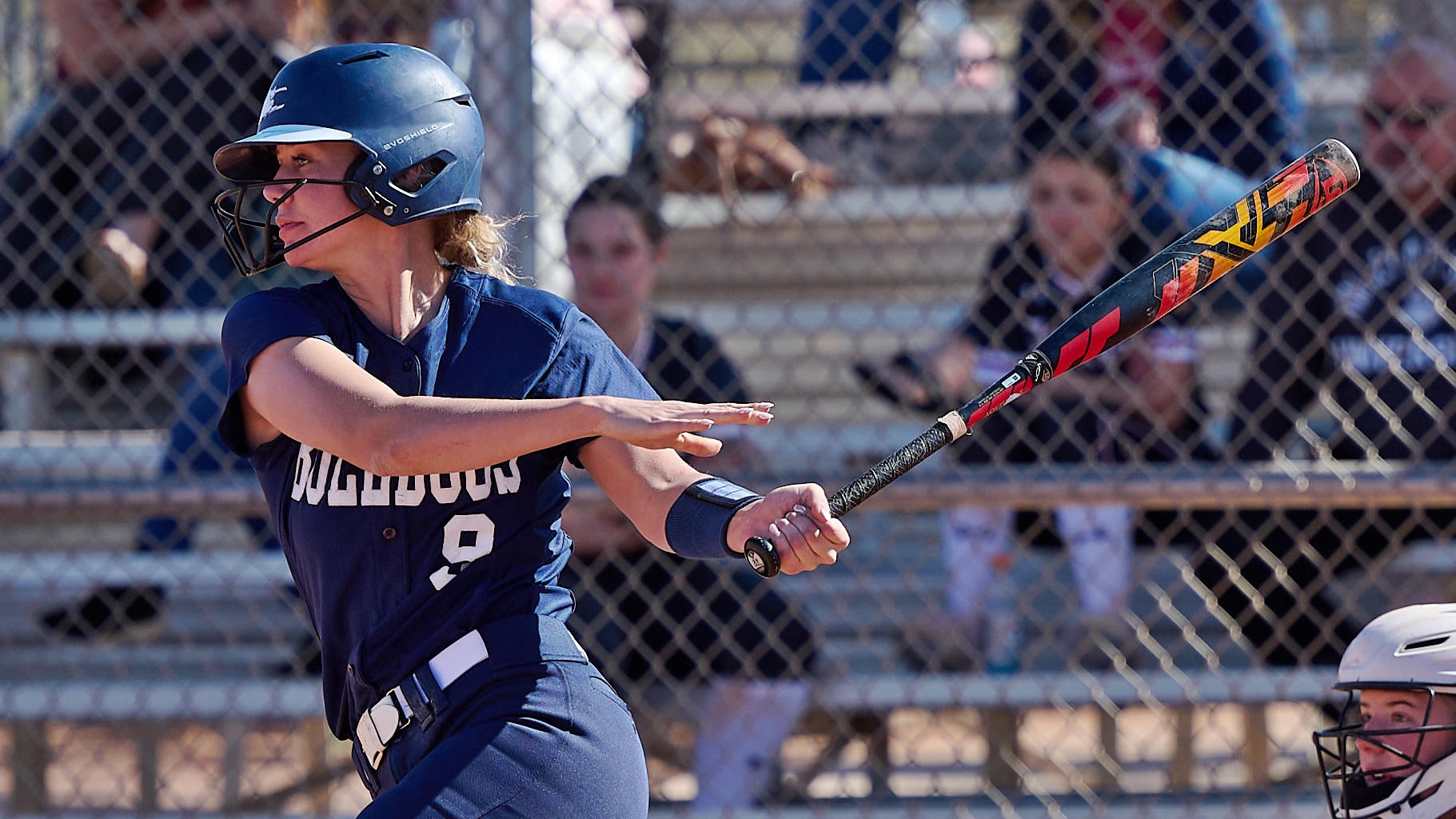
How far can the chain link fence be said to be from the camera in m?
3.48

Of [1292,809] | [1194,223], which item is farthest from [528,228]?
[1292,809]

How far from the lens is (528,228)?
3455mm

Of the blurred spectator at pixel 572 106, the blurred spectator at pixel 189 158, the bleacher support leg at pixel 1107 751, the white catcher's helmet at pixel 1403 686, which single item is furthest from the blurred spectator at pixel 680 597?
the white catcher's helmet at pixel 1403 686

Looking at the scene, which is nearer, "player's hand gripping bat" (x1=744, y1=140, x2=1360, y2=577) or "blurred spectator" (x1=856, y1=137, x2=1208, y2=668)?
"player's hand gripping bat" (x1=744, y1=140, x2=1360, y2=577)

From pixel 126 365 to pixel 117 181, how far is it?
507mm

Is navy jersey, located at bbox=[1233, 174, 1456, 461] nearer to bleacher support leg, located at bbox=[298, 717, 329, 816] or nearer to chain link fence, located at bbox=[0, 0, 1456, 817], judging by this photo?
chain link fence, located at bbox=[0, 0, 1456, 817]

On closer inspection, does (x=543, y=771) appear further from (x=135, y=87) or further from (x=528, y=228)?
(x=135, y=87)

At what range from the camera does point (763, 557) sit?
1734 mm

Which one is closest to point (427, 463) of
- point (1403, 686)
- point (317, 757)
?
point (1403, 686)

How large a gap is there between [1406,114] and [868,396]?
165 centimetres

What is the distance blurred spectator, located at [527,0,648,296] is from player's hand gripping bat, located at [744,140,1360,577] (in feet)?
5.57

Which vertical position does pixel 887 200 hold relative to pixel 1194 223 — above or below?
below

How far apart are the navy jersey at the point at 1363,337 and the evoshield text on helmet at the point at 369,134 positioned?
2.28 meters

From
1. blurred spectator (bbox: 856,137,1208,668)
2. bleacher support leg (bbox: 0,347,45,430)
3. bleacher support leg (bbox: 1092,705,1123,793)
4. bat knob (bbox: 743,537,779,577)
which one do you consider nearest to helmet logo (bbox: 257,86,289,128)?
bat knob (bbox: 743,537,779,577)
